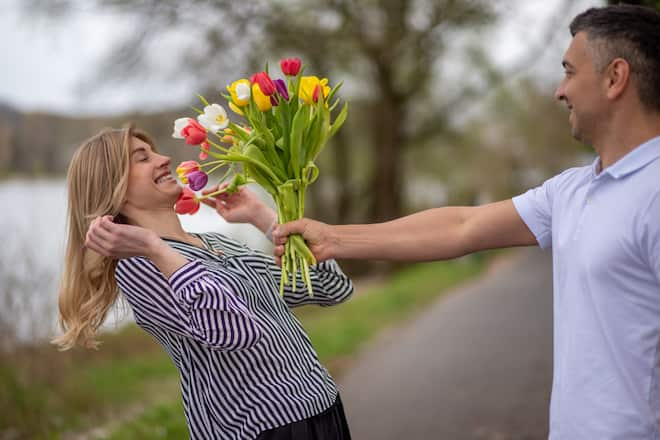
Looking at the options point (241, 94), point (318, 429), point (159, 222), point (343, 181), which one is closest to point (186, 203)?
point (159, 222)

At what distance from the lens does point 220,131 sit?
8.79 feet

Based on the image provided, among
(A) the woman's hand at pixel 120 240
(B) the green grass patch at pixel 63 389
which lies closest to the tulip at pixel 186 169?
(A) the woman's hand at pixel 120 240

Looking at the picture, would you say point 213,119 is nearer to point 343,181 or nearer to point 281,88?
point 281,88

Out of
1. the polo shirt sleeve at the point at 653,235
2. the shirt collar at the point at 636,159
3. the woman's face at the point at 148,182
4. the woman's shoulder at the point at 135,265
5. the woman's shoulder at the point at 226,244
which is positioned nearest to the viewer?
the polo shirt sleeve at the point at 653,235

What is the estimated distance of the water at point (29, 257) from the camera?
6809 millimetres

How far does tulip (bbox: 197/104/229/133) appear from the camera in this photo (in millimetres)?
2510

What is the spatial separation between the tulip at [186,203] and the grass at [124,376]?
2.87m

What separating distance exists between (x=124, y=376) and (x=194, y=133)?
24.8ft

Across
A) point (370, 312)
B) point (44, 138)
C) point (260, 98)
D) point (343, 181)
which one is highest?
point (44, 138)

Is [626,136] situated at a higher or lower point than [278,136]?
lower

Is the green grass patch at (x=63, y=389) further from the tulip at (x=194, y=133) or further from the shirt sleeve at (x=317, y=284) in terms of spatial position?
the tulip at (x=194, y=133)

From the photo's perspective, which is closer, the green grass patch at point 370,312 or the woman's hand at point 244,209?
the woman's hand at point 244,209

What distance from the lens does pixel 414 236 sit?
259cm

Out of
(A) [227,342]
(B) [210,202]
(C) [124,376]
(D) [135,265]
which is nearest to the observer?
(A) [227,342]
